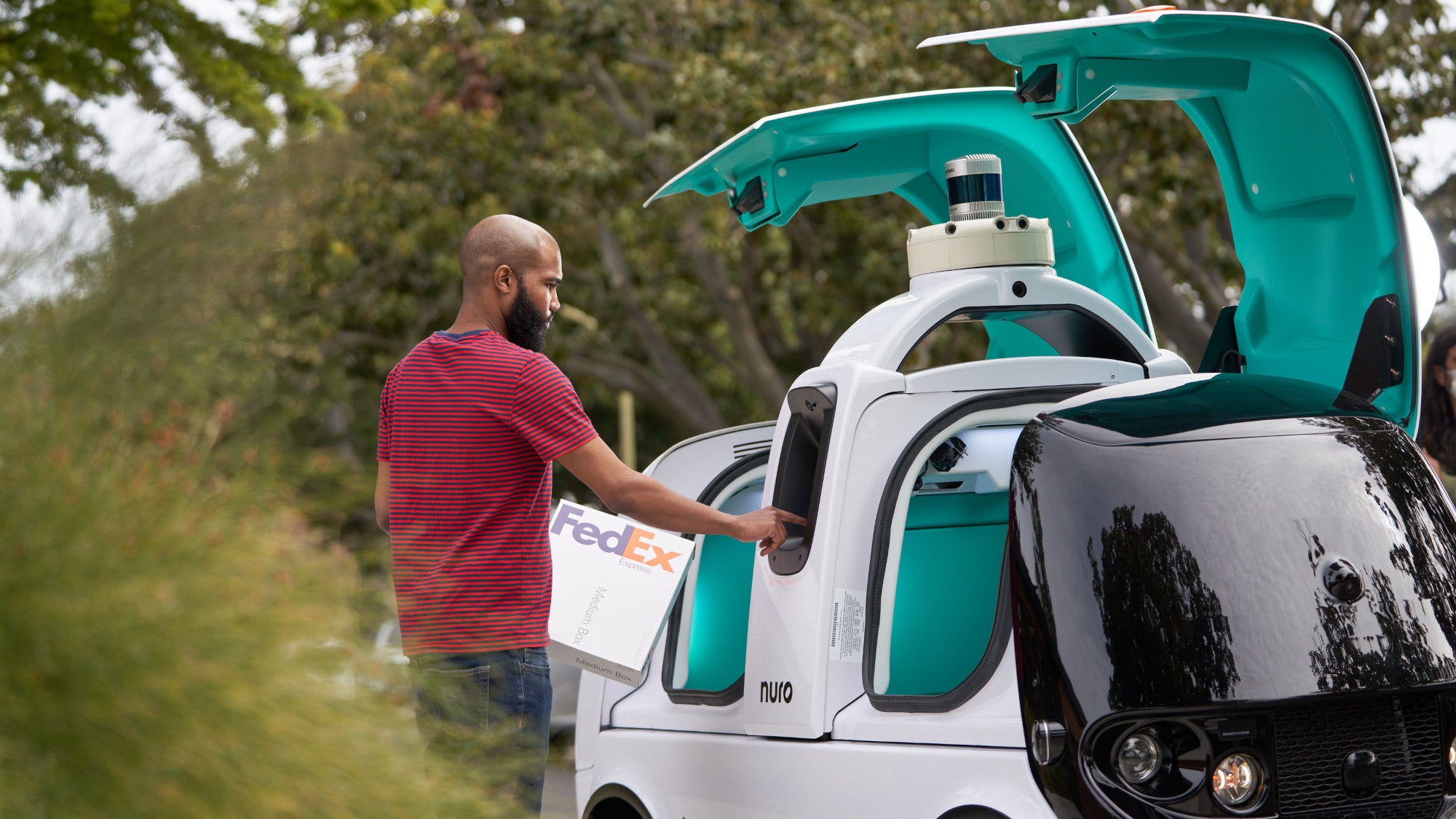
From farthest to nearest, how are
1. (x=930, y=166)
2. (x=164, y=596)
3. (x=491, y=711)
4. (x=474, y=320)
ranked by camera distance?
(x=930, y=166) < (x=474, y=320) < (x=491, y=711) < (x=164, y=596)

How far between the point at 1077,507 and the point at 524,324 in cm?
147

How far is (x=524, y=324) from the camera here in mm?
3602

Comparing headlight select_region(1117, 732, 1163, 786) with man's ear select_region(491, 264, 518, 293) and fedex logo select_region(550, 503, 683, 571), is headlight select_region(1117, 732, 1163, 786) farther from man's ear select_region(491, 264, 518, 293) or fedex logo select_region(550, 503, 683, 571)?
man's ear select_region(491, 264, 518, 293)

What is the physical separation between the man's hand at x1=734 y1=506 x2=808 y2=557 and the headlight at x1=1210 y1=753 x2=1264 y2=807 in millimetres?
1154

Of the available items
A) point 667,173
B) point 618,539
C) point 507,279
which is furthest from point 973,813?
point 667,173

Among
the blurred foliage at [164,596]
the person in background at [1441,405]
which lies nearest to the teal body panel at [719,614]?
the blurred foliage at [164,596]

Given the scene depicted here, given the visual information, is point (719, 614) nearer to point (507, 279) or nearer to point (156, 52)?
point (507, 279)

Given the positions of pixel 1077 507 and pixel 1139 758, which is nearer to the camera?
pixel 1139 758

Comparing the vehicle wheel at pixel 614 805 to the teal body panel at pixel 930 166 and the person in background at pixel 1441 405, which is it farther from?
the person in background at pixel 1441 405

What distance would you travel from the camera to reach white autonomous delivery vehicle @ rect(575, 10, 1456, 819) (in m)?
2.64

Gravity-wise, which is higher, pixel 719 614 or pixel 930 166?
pixel 930 166

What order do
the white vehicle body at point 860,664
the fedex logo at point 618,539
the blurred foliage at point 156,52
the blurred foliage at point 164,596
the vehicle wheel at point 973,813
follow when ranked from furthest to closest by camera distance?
the blurred foliage at point 156,52 < the fedex logo at point 618,539 < the white vehicle body at point 860,664 < the vehicle wheel at point 973,813 < the blurred foliage at point 164,596

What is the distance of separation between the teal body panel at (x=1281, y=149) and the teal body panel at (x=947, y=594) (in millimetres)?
955

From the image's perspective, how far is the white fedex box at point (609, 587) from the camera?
390 centimetres
